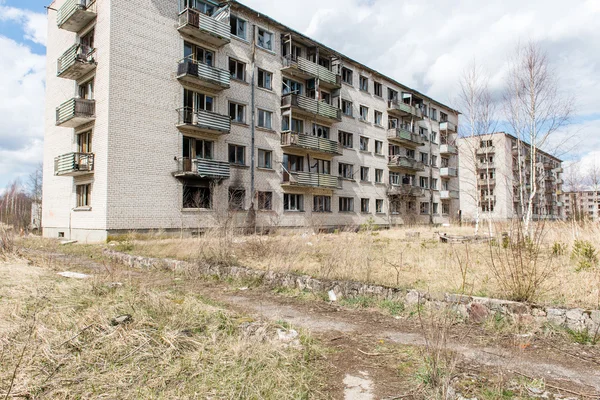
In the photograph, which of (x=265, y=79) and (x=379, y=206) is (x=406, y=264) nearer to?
(x=265, y=79)

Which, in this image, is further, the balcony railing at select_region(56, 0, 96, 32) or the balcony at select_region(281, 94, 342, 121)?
the balcony at select_region(281, 94, 342, 121)

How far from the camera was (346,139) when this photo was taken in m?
33.6

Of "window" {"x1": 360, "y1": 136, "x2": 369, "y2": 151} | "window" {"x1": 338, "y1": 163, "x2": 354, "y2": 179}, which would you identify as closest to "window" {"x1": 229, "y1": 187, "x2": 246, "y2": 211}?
"window" {"x1": 338, "y1": 163, "x2": 354, "y2": 179}

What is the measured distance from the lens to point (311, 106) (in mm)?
28188

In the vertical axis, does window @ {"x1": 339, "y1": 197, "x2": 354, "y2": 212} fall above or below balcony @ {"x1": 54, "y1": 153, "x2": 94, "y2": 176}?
below

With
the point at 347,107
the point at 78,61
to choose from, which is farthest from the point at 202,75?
the point at 347,107

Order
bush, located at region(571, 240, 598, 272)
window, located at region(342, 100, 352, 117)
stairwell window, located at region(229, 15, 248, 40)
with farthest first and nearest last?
window, located at region(342, 100, 352, 117), stairwell window, located at region(229, 15, 248, 40), bush, located at region(571, 240, 598, 272)

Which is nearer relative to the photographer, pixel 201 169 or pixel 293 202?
pixel 201 169

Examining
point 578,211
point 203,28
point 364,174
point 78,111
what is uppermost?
point 203,28

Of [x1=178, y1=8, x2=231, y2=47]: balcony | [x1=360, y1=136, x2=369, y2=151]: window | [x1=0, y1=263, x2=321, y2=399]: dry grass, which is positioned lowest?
[x1=0, y1=263, x2=321, y2=399]: dry grass

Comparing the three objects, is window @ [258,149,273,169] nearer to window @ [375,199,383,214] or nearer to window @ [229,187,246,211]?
window @ [229,187,246,211]

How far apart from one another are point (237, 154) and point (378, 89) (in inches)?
771

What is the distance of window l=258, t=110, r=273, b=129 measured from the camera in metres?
26.2

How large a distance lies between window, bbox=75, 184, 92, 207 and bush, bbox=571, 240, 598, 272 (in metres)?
21.5
